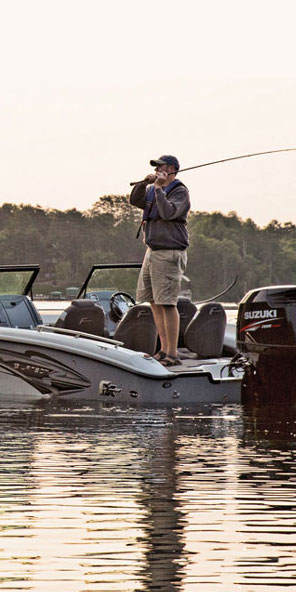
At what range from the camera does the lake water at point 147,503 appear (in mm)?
5062

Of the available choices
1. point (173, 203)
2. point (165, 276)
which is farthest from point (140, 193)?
point (165, 276)

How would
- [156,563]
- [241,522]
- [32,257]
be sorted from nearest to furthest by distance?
[156,563], [241,522], [32,257]

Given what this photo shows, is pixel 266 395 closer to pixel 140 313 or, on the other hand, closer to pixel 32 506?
pixel 140 313

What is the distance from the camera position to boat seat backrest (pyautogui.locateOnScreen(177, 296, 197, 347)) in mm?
12703

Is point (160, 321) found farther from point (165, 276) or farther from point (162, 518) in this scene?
point (162, 518)

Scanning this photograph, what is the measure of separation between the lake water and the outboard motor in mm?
350

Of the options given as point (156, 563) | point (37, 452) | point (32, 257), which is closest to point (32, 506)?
point (156, 563)

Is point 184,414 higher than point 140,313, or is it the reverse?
point 140,313

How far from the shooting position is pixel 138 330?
12.1 metres

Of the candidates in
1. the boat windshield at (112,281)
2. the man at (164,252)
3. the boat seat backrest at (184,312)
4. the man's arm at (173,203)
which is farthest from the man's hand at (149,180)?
the boat windshield at (112,281)

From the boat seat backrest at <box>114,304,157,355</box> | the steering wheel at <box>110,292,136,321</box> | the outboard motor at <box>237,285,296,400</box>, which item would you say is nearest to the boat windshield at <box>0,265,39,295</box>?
the steering wheel at <box>110,292,136,321</box>

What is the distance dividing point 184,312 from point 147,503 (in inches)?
240

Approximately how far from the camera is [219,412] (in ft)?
36.8

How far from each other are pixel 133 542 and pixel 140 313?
644cm
